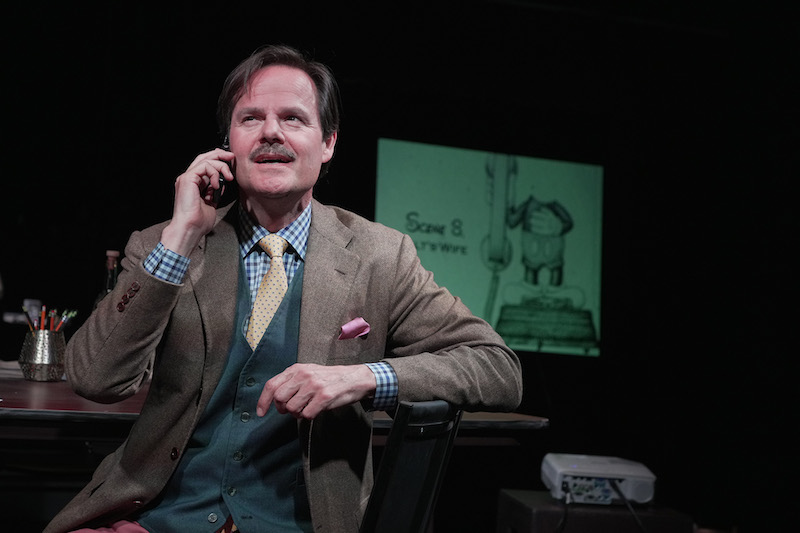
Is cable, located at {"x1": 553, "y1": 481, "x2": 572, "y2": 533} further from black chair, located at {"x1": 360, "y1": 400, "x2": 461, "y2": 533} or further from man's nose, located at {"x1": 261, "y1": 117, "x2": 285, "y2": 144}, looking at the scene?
man's nose, located at {"x1": 261, "y1": 117, "x2": 285, "y2": 144}

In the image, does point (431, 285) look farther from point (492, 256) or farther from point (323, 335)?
point (492, 256)

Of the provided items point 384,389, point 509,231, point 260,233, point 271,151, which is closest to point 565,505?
point 384,389

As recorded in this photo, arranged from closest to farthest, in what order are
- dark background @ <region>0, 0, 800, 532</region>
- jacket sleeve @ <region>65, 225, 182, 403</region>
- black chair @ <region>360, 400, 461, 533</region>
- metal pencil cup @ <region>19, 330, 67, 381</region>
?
black chair @ <region>360, 400, 461, 533</region> < jacket sleeve @ <region>65, 225, 182, 403</region> < metal pencil cup @ <region>19, 330, 67, 381</region> < dark background @ <region>0, 0, 800, 532</region>

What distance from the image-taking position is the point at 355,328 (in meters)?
1.52

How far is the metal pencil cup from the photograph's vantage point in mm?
2359

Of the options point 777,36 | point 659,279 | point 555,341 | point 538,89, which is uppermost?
point 777,36

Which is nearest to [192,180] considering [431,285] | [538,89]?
[431,285]

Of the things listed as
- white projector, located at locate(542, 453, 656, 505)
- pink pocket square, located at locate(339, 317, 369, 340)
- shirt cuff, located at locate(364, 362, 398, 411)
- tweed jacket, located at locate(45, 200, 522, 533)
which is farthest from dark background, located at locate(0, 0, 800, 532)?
shirt cuff, located at locate(364, 362, 398, 411)

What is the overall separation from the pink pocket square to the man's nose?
415 mm

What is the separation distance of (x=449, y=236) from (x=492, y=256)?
27 cm

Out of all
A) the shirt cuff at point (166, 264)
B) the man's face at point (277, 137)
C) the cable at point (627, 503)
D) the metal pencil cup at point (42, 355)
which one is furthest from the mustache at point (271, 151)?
the cable at point (627, 503)

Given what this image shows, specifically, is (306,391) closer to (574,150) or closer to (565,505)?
(565,505)

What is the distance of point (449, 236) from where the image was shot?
4160 millimetres

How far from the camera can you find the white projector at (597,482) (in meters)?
2.66
